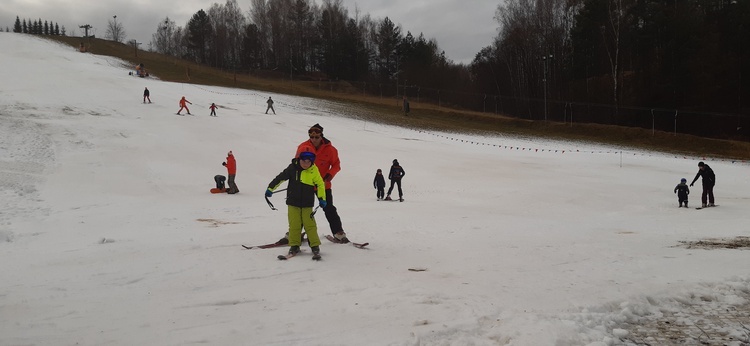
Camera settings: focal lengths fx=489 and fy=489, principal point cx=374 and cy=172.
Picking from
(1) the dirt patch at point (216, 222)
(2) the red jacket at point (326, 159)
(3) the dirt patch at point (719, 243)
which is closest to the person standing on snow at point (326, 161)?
(2) the red jacket at point (326, 159)

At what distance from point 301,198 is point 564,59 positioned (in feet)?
194

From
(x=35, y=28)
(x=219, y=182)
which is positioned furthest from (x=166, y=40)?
(x=219, y=182)

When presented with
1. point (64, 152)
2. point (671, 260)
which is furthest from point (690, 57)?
Result: point (64, 152)

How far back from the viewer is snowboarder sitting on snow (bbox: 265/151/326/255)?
7.09 m

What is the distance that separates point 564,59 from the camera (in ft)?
194

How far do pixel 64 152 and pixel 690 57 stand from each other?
164ft

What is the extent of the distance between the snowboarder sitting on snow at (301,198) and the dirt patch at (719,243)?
6486 mm

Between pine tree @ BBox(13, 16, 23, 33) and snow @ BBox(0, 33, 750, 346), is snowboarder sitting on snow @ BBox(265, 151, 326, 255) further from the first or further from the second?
pine tree @ BBox(13, 16, 23, 33)

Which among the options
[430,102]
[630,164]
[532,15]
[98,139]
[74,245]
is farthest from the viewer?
[430,102]

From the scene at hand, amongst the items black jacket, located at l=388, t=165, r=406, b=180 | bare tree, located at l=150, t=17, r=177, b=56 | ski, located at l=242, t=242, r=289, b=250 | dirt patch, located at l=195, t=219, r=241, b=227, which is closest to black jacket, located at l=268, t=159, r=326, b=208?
ski, located at l=242, t=242, r=289, b=250

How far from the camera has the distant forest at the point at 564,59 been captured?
44.8m

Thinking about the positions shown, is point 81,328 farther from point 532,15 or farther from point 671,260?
point 532,15

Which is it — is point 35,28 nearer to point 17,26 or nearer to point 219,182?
point 17,26

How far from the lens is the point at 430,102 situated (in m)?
73.8
